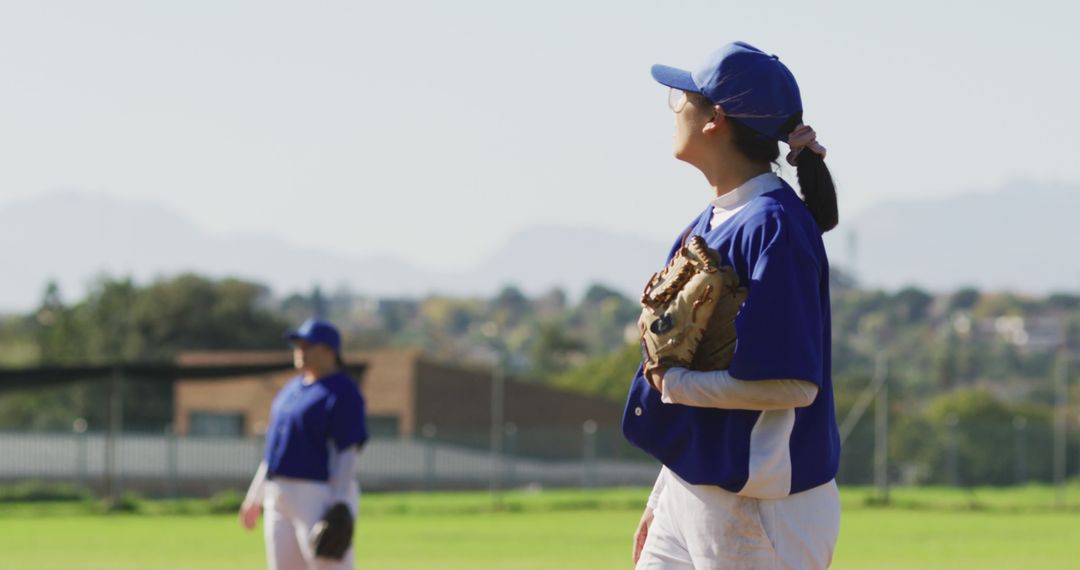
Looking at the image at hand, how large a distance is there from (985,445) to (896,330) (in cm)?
11971

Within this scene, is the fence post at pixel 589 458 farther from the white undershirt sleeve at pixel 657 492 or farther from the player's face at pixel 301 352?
the white undershirt sleeve at pixel 657 492

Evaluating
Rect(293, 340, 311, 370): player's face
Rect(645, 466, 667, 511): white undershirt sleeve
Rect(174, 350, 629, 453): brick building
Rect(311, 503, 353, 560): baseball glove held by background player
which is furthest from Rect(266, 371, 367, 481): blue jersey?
Rect(174, 350, 629, 453): brick building

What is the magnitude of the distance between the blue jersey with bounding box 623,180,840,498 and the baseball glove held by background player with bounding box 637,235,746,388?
0.05m

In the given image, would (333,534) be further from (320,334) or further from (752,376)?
(752,376)

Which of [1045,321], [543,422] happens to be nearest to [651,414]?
[543,422]

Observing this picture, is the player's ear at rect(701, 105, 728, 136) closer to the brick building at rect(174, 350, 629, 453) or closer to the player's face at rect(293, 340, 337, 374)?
the player's face at rect(293, 340, 337, 374)

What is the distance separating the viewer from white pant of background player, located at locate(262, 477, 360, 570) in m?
9.74

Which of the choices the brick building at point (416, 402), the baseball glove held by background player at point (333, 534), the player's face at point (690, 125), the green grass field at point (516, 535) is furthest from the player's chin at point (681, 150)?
the brick building at point (416, 402)

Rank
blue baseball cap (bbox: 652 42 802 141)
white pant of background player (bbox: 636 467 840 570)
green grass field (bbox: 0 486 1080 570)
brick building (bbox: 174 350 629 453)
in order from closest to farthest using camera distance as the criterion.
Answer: white pant of background player (bbox: 636 467 840 570), blue baseball cap (bbox: 652 42 802 141), green grass field (bbox: 0 486 1080 570), brick building (bbox: 174 350 629 453)

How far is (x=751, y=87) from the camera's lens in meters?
4.54

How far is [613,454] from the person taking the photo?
4384 centimetres

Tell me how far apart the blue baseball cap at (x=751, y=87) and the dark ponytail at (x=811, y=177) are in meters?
0.05

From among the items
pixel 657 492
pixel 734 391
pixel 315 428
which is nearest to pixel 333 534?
pixel 315 428

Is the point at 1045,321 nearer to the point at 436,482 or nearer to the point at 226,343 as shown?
the point at 226,343
